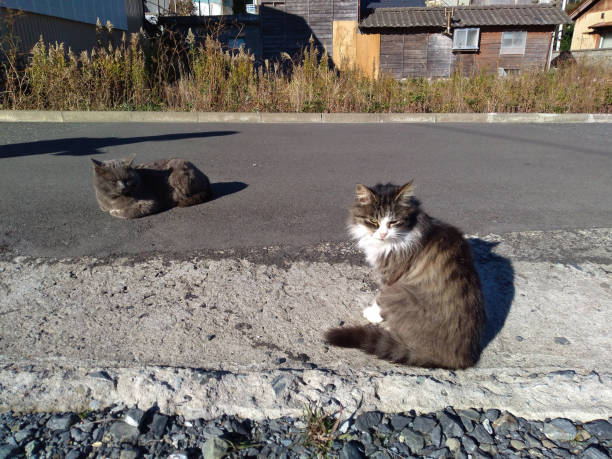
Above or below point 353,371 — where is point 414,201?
above

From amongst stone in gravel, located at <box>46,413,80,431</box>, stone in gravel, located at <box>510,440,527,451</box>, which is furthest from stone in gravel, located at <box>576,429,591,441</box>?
stone in gravel, located at <box>46,413,80,431</box>

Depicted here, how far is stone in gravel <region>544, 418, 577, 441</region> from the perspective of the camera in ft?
5.81

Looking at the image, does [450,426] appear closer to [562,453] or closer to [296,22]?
[562,453]

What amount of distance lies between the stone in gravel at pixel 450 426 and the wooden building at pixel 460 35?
25701mm

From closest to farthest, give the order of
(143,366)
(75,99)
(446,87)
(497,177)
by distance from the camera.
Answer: (143,366) < (497,177) < (75,99) < (446,87)

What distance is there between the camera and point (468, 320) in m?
2.16

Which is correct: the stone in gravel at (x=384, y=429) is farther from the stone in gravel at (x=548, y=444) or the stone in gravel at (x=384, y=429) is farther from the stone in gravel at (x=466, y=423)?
the stone in gravel at (x=548, y=444)

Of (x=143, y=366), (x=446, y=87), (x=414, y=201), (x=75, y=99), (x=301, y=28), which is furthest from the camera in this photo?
(x=301, y=28)

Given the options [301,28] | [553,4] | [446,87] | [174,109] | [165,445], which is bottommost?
[165,445]

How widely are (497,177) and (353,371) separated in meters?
4.52

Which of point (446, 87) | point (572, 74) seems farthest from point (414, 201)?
point (572, 74)

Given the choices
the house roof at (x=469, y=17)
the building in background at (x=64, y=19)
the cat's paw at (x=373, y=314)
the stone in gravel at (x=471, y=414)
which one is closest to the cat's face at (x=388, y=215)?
the cat's paw at (x=373, y=314)

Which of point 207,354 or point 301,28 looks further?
point 301,28

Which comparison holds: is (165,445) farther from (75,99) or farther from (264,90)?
(75,99)
